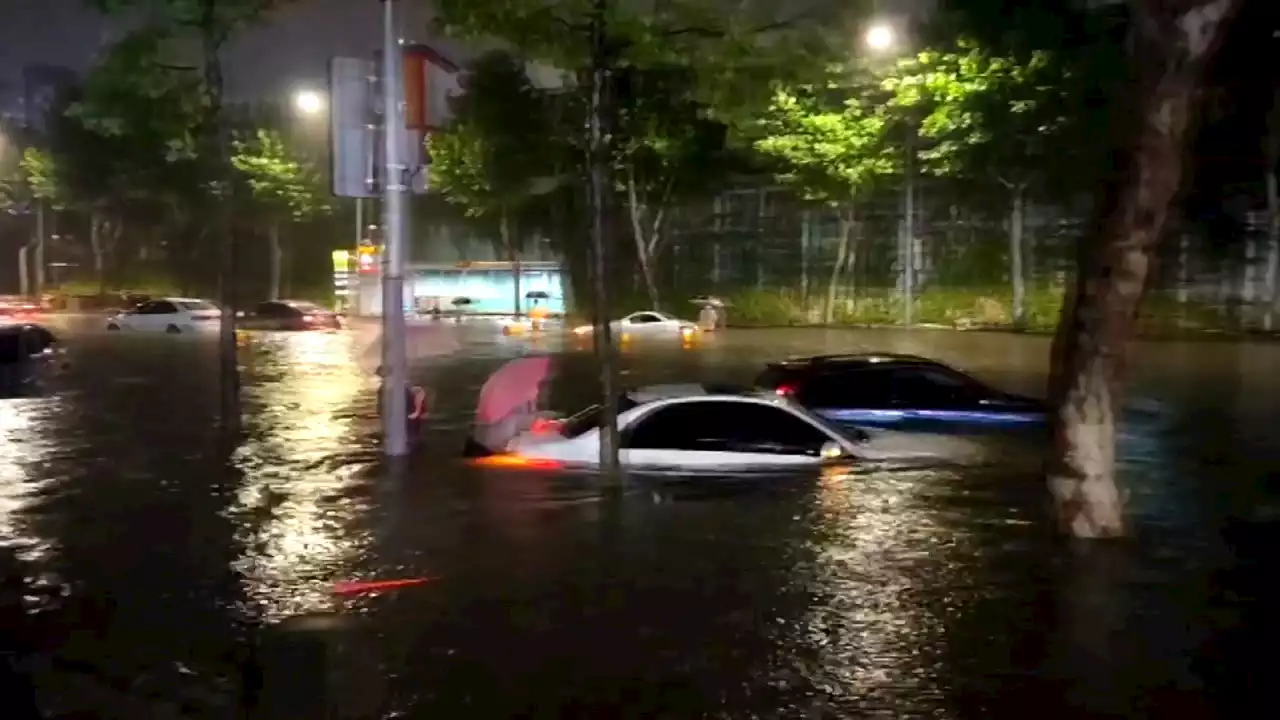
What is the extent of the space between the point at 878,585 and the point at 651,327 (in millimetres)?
37309

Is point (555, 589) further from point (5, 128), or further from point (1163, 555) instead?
point (5, 128)

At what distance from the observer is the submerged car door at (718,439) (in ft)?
44.9

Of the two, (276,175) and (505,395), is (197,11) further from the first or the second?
(276,175)

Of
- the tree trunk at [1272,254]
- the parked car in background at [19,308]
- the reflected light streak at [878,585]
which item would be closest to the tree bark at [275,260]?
the parked car in background at [19,308]

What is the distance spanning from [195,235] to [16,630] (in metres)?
59.1

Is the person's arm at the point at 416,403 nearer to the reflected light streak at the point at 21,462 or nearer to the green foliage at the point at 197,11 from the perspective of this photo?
the reflected light streak at the point at 21,462

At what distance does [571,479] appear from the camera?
13.5 metres

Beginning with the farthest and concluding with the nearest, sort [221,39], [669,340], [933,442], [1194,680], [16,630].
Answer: [669,340]
[221,39]
[933,442]
[16,630]
[1194,680]

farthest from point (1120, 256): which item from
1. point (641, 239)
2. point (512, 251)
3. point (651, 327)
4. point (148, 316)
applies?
point (512, 251)

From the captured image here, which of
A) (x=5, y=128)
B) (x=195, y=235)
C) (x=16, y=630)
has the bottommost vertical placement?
(x=16, y=630)

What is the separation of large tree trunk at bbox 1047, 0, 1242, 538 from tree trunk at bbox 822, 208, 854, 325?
127ft

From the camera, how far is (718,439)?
13727 millimetres

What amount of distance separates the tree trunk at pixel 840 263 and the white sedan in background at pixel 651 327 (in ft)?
19.7

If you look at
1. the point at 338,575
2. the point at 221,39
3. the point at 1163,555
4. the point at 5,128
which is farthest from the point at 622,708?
the point at 5,128
